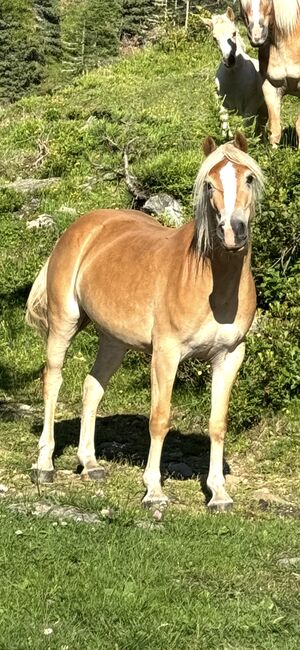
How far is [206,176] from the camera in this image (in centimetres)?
610

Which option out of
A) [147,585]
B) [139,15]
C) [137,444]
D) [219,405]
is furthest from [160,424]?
[139,15]

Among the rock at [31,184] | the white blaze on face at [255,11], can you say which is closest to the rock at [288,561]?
the white blaze on face at [255,11]

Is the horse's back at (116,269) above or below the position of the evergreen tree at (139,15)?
above

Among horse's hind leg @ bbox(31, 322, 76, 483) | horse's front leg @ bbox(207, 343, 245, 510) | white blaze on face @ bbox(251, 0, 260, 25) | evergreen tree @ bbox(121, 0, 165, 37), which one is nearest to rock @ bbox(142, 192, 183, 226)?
white blaze on face @ bbox(251, 0, 260, 25)

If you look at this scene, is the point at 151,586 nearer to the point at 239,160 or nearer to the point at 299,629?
the point at 299,629

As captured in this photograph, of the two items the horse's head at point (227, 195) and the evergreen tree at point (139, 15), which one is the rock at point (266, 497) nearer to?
the horse's head at point (227, 195)

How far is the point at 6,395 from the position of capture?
Result: 10.2 m

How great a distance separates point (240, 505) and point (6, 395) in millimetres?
3921

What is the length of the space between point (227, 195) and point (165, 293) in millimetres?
951

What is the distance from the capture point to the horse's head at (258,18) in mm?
10438

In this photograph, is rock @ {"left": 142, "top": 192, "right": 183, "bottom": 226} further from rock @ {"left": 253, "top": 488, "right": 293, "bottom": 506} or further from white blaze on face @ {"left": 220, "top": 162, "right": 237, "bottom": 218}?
white blaze on face @ {"left": 220, "top": 162, "right": 237, "bottom": 218}

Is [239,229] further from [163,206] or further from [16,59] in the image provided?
[16,59]

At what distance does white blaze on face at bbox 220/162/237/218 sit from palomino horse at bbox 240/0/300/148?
15.6 ft

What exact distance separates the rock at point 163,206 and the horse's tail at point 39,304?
3361mm
